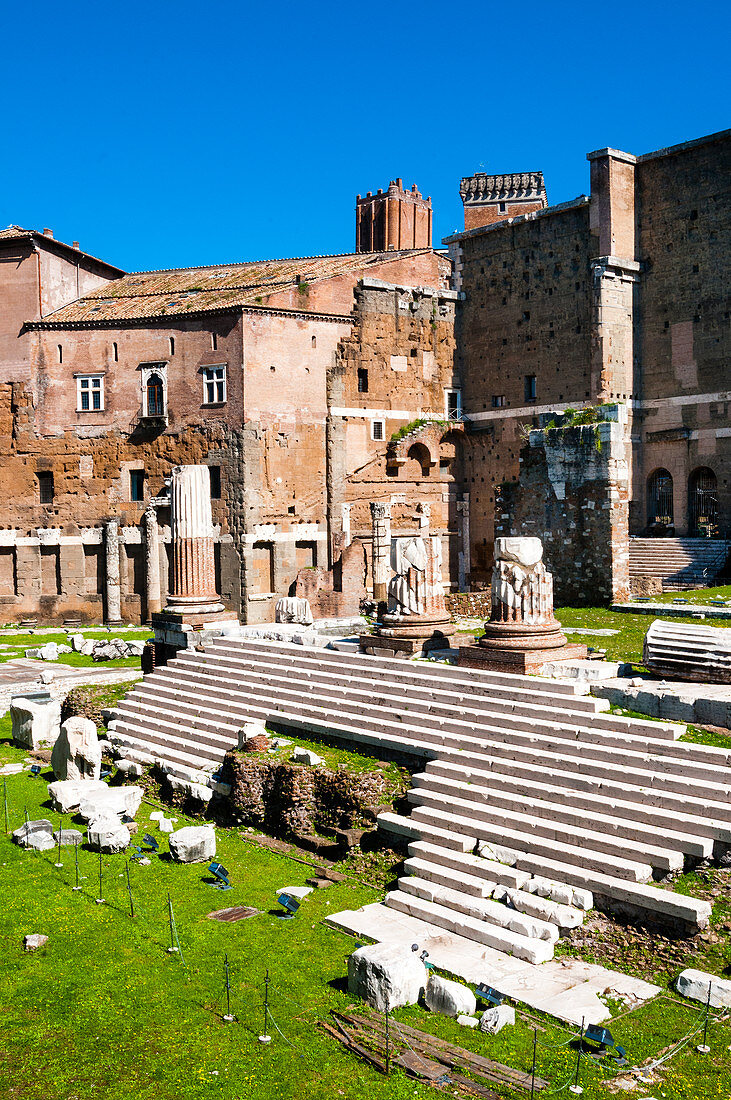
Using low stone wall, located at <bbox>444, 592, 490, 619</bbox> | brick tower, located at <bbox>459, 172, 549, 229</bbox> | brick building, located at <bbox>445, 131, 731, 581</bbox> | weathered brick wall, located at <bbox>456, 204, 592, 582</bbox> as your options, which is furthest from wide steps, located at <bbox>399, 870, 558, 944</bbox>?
brick tower, located at <bbox>459, 172, 549, 229</bbox>

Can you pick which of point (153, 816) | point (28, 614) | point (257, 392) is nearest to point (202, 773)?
point (153, 816)

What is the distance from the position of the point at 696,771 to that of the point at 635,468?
2248 cm

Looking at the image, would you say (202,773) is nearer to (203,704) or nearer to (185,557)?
(203,704)

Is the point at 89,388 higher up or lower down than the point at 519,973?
higher up

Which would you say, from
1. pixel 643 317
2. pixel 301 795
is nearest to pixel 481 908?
pixel 301 795

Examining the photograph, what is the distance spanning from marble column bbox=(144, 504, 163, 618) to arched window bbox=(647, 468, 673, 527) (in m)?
15.7

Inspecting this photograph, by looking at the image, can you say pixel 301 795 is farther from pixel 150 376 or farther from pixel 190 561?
pixel 150 376

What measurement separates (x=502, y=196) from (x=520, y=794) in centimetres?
5466

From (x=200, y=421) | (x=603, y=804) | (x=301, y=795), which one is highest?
(x=200, y=421)

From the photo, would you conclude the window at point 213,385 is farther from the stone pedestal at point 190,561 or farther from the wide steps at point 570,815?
the wide steps at point 570,815

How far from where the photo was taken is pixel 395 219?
1895 inches

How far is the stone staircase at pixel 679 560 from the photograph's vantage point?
2508cm

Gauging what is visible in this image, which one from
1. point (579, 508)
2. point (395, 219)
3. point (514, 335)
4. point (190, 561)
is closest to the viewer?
point (190, 561)

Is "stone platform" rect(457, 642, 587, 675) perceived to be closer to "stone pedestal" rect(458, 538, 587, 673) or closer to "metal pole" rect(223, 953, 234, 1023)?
"stone pedestal" rect(458, 538, 587, 673)
